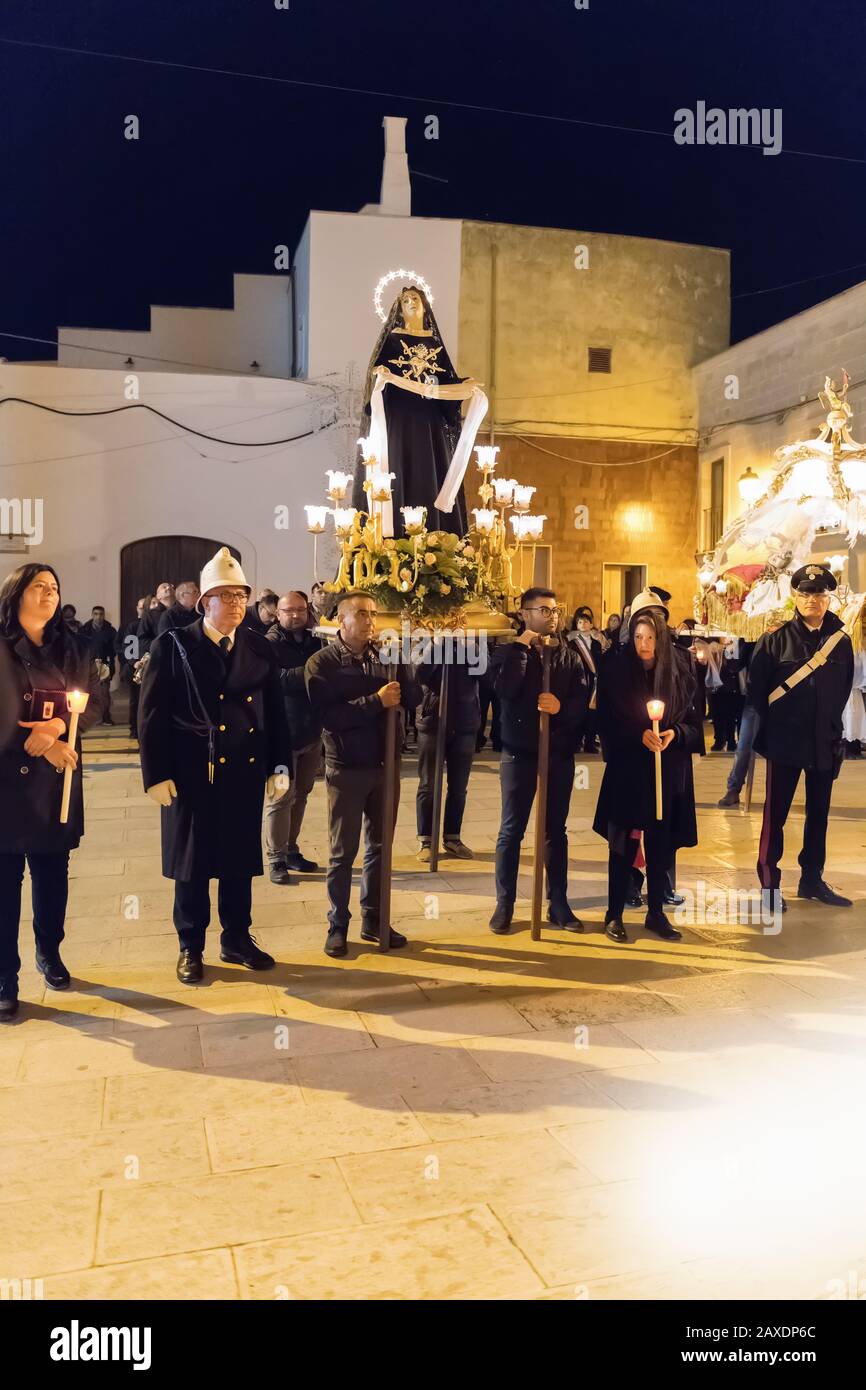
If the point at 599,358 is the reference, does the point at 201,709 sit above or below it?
below

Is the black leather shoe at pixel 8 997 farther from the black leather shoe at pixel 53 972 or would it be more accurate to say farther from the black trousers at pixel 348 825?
the black trousers at pixel 348 825

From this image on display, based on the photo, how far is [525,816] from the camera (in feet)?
18.1

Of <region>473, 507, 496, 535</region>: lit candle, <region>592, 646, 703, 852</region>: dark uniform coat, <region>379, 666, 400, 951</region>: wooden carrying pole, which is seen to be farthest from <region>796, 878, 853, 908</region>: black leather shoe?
<region>473, 507, 496, 535</region>: lit candle

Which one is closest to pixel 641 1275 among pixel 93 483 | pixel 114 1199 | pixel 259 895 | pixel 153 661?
pixel 114 1199

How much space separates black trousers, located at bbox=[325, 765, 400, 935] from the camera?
5207 millimetres

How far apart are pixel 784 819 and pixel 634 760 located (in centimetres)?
119

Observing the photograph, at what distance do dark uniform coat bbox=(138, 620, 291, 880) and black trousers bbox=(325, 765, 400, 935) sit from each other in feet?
1.42

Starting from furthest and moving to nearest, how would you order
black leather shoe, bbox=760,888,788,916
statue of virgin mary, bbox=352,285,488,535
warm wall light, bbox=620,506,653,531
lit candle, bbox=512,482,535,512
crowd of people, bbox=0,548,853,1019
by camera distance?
1. warm wall light, bbox=620,506,653,531
2. statue of virgin mary, bbox=352,285,488,535
3. lit candle, bbox=512,482,535,512
4. black leather shoe, bbox=760,888,788,916
5. crowd of people, bbox=0,548,853,1019

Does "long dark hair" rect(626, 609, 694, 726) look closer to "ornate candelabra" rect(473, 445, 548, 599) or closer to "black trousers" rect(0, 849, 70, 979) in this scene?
"ornate candelabra" rect(473, 445, 548, 599)

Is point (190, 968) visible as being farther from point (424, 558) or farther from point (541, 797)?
point (424, 558)

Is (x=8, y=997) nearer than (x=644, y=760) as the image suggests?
Yes

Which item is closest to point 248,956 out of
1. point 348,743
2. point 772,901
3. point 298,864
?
point 348,743

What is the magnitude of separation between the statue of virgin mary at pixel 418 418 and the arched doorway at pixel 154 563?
989cm

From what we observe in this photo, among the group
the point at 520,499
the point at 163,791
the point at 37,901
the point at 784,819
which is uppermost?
the point at 520,499
